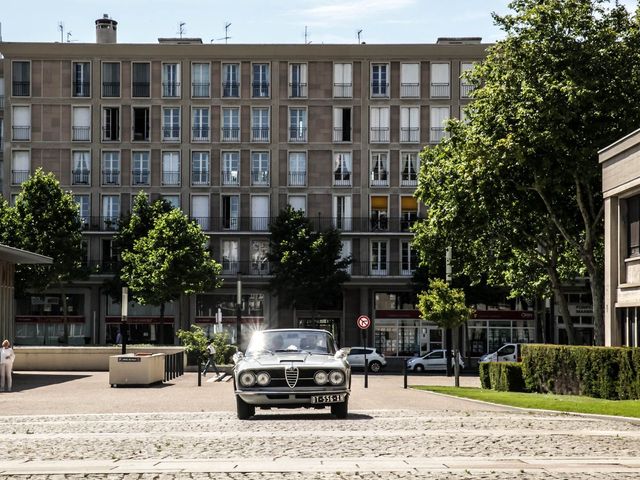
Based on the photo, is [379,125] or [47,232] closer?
[47,232]

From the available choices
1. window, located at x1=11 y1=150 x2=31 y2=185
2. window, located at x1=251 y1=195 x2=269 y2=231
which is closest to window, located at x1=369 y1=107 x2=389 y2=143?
window, located at x1=251 y1=195 x2=269 y2=231

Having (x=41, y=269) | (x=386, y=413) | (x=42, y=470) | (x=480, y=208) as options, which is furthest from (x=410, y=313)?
(x=42, y=470)

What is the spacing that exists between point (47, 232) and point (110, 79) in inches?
579

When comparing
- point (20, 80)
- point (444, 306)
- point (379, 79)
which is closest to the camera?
point (444, 306)

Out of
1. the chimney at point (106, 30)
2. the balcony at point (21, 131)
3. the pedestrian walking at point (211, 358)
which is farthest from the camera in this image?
the chimney at point (106, 30)

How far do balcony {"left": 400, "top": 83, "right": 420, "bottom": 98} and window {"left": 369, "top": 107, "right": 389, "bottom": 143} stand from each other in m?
1.47

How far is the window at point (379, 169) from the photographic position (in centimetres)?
7769

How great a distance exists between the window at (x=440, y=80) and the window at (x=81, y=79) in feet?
71.9

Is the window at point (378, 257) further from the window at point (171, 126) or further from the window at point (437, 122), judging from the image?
the window at point (171, 126)

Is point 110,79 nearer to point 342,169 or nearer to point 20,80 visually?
point 20,80

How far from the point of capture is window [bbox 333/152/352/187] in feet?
255

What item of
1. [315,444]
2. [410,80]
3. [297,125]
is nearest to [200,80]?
[297,125]

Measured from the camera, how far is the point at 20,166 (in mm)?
77312

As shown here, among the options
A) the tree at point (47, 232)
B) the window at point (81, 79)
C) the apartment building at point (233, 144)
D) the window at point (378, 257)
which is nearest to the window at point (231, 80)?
the apartment building at point (233, 144)
